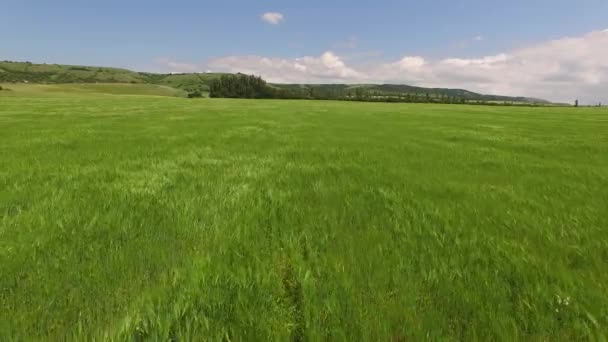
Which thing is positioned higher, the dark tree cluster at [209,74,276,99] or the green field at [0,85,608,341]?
the dark tree cluster at [209,74,276,99]

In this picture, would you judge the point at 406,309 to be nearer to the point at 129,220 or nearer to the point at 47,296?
the point at 47,296

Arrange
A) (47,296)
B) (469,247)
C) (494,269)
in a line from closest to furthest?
(47,296), (494,269), (469,247)

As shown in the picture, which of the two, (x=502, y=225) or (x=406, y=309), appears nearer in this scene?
(x=406, y=309)

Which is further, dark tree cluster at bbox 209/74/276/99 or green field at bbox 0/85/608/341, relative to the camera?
dark tree cluster at bbox 209/74/276/99

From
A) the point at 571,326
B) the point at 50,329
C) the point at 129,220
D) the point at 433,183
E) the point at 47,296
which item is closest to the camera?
the point at 50,329

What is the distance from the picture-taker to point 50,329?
8.40 ft

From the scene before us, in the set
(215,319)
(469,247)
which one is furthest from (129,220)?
(469,247)

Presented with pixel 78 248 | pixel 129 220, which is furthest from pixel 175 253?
pixel 129 220

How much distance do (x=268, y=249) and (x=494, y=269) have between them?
2.55 metres

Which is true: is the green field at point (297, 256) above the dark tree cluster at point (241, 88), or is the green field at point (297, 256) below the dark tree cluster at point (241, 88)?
below

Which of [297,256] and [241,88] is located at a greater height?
[241,88]

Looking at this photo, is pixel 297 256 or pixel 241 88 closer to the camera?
pixel 297 256

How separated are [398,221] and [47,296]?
4320mm

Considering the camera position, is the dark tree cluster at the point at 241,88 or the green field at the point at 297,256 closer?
the green field at the point at 297,256
